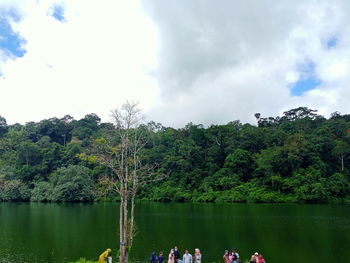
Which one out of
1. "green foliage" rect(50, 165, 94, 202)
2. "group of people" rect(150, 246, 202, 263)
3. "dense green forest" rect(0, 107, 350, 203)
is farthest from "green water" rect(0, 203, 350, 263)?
"green foliage" rect(50, 165, 94, 202)

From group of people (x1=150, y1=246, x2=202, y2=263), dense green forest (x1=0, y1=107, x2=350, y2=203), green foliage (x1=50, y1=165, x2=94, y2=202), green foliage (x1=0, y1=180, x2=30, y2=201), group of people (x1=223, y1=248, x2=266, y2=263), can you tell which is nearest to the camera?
group of people (x1=150, y1=246, x2=202, y2=263)

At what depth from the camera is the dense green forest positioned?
71438 mm

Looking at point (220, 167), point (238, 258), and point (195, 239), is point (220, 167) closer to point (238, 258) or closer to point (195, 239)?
point (195, 239)

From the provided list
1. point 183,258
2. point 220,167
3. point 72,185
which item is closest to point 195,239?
point 183,258

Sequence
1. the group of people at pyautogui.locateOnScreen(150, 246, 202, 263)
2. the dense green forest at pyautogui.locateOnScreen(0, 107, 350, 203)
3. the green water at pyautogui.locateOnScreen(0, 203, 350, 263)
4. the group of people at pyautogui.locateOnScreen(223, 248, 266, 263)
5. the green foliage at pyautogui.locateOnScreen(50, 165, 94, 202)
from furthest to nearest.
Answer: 1. the green foliage at pyautogui.locateOnScreen(50, 165, 94, 202)
2. the dense green forest at pyautogui.locateOnScreen(0, 107, 350, 203)
3. the green water at pyautogui.locateOnScreen(0, 203, 350, 263)
4. the group of people at pyautogui.locateOnScreen(223, 248, 266, 263)
5. the group of people at pyautogui.locateOnScreen(150, 246, 202, 263)

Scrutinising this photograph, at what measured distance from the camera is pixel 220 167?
88625mm

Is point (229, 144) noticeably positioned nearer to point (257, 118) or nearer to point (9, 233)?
point (257, 118)

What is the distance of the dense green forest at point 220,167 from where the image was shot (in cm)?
7144

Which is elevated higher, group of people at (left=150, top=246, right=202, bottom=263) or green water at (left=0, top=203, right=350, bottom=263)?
group of people at (left=150, top=246, right=202, bottom=263)

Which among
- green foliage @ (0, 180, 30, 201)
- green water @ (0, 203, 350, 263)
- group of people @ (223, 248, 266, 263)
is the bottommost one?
green water @ (0, 203, 350, 263)

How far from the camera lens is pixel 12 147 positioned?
106 meters

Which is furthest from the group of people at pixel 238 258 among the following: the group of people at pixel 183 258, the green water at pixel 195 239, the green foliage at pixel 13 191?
the green foliage at pixel 13 191

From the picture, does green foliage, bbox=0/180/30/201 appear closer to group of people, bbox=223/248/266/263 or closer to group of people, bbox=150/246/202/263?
group of people, bbox=150/246/202/263

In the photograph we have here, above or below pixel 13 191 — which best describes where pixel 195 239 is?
below
